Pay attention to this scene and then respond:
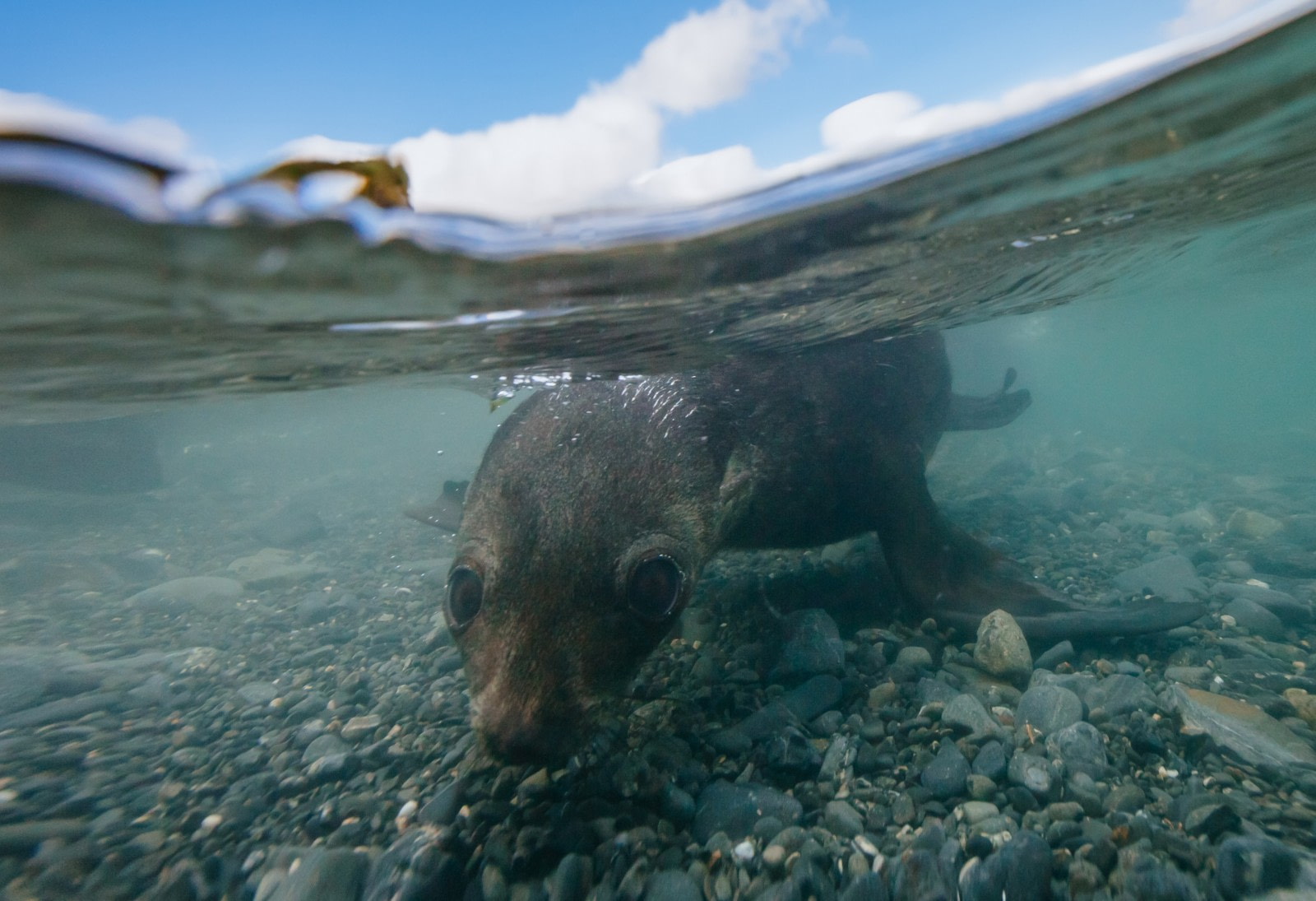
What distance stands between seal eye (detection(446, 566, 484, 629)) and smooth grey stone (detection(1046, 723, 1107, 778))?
3.08m

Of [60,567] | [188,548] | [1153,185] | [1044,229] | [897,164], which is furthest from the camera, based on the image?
[188,548]

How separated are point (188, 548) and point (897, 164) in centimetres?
1679

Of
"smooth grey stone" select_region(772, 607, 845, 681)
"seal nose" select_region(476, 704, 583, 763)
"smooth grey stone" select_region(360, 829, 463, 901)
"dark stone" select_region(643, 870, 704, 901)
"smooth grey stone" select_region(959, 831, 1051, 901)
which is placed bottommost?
"smooth grey stone" select_region(772, 607, 845, 681)

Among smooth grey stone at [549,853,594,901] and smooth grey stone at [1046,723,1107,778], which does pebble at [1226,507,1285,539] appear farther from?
smooth grey stone at [549,853,594,901]

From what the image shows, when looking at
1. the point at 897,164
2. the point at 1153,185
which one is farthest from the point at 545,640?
the point at 1153,185

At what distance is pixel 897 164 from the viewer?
3.82 metres

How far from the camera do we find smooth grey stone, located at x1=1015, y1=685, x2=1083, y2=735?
11.4ft

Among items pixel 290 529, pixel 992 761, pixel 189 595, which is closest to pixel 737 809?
pixel 992 761

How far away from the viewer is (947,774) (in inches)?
120


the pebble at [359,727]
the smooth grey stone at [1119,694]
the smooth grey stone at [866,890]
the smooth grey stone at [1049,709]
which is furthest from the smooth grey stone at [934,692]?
the pebble at [359,727]

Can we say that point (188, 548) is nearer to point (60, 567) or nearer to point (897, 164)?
point (60, 567)

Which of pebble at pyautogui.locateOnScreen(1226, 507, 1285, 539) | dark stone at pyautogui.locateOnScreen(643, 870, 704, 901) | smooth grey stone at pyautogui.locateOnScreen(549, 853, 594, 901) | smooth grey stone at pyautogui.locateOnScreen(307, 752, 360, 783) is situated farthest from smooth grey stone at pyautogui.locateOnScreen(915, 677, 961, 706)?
pebble at pyautogui.locateOnScreen(1226, 507, 1285, 539)

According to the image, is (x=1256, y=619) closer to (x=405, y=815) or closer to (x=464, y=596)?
(x=464, y=596)

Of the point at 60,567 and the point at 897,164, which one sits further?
the point at 60,567
